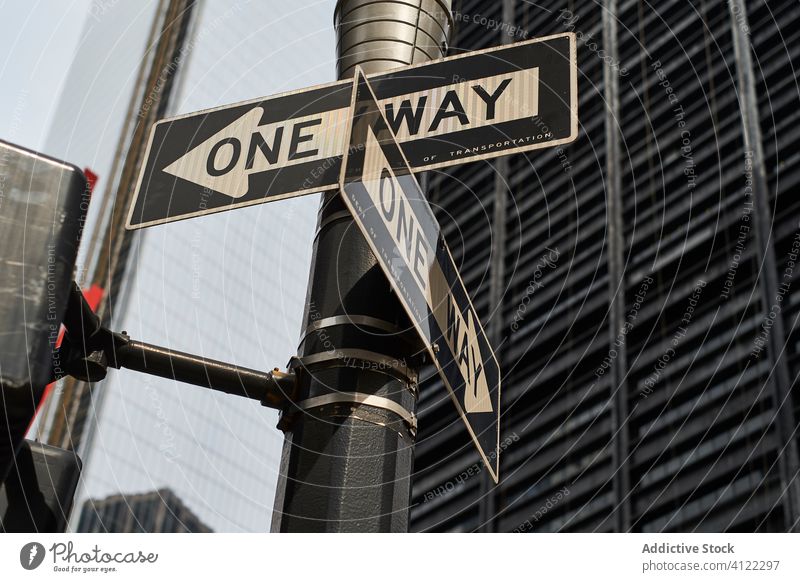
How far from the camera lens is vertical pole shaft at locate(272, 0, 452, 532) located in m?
3.20

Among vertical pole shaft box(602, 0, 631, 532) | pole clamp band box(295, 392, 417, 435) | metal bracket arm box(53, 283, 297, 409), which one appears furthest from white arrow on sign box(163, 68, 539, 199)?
vertical pole shaft box(602, 0, 631, 532)

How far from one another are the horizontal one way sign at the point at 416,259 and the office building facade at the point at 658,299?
57.8 meters

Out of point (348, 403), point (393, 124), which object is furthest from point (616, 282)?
point (348, 403)

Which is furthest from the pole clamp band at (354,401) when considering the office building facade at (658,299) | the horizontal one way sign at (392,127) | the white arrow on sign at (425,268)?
the office building facade at (658,299)

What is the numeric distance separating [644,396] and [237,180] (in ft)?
245

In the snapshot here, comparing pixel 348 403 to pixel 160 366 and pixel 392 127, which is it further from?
pixel 392 127

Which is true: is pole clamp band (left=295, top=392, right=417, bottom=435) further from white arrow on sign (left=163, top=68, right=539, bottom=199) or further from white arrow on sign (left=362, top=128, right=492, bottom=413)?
white arrow on sign (left=163, top=68, right=539, bottom=199)

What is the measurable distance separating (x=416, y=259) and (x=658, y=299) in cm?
7910

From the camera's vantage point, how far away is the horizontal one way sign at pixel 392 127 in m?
3.46

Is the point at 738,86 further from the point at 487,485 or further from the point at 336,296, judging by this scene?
the point at 336,296

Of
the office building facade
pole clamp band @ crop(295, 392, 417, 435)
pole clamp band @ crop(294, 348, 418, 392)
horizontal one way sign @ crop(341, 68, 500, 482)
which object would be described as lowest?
pole clamp band @ crop(295, 392, 417, 435)

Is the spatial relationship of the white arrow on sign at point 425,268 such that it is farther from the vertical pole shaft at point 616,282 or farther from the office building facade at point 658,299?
the vertical pole shaft at point 616,282

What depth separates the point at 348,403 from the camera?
3.30 m

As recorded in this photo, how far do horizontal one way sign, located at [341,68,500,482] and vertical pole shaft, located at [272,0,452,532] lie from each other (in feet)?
0.50
